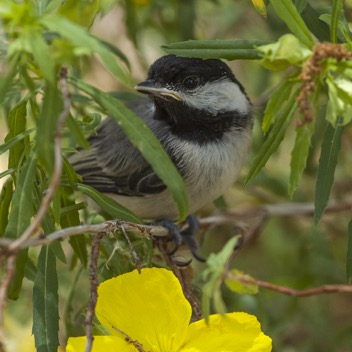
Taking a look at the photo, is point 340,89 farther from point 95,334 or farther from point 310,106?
point 95,334

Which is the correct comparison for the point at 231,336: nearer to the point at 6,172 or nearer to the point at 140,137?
the point at 140,137

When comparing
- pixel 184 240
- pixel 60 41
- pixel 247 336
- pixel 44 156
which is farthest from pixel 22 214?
pixel 184 240

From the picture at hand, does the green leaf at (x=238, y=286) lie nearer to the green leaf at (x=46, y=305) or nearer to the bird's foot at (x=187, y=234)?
the green leaf at (x=46, y=305)

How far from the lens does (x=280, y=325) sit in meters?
3.85

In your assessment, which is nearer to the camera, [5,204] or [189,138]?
[5,204]

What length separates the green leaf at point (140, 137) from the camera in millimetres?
2086

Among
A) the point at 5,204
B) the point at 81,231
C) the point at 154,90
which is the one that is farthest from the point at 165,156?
the point at 154,90

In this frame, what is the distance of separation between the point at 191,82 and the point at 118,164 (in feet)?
1.80

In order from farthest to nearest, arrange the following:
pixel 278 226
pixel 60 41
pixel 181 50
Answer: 1. pixel 278 226
2. pixel 181 50
3. pixel 60 41

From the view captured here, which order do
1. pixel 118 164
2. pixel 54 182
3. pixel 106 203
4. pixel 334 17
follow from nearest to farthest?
pixel 54 182
pixel 334 17
pixel 106 203
pixel 118 164

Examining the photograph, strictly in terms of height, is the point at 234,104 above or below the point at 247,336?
above

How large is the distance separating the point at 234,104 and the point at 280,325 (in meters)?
1.09

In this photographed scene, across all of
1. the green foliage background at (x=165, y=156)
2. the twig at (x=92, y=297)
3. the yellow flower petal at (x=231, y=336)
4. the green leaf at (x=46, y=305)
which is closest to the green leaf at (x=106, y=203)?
the green foliage background at (x=165, y=156)

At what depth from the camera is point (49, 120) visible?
190 cm
